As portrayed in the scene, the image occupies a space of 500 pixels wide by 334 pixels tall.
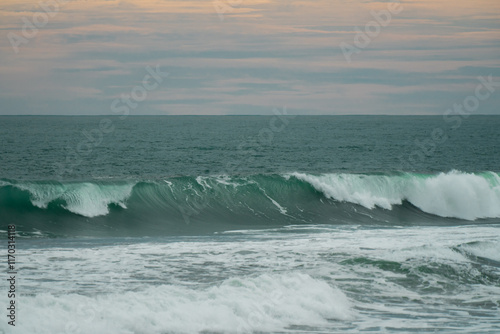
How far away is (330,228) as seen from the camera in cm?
2197

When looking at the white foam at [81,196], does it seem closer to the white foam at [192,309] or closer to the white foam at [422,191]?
the white foam at [422,191]

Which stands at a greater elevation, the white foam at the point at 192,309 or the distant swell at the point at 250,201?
the distant swell at the point at 250,201

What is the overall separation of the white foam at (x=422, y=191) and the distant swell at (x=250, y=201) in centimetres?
4

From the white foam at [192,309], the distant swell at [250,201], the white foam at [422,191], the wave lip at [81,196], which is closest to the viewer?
the white foam at [192,309]

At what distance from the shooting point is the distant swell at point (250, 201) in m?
Answer: 23.3

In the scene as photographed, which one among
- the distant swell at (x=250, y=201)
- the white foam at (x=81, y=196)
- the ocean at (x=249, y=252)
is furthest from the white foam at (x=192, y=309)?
the white foam at (x=81, y=196)

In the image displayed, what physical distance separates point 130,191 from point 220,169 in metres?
14.8

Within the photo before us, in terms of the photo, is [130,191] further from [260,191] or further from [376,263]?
[376,263]

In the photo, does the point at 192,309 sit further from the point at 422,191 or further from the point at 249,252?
the point at 422,191

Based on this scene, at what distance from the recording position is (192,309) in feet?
35.1

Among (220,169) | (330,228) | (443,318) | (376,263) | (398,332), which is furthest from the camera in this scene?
(220,169)

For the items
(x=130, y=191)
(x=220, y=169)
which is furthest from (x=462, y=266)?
(x=220, y=169)

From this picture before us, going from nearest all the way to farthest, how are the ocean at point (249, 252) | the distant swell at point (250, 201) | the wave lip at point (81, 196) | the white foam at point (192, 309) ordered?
the white foam at point (192, 309) → the ocean at point (249, 252) → the distant swell at point (250, 201) → the wave lip at point (81, 196)

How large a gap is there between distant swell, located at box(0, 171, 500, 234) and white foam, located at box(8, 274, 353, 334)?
1034cm
